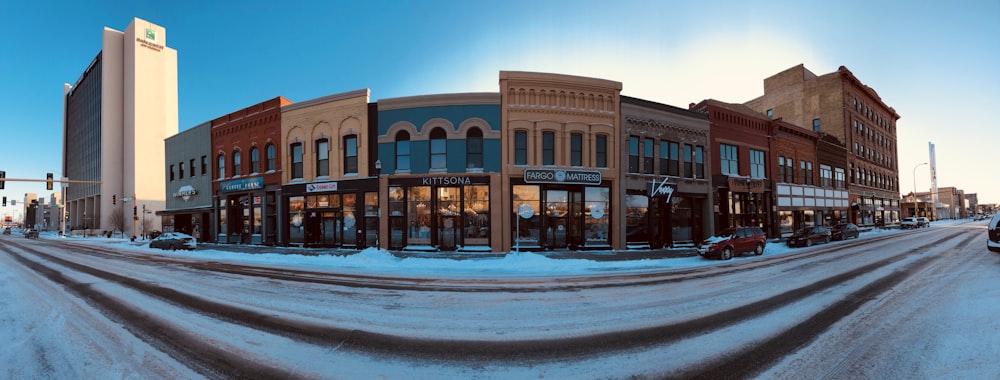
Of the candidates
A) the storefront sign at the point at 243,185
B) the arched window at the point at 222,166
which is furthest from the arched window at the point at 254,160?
the arched window at the point at 222,166

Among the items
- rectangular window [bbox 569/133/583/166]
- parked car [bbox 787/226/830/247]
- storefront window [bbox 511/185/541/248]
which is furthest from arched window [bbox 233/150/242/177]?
parked car [bbox 787/226/830/247]

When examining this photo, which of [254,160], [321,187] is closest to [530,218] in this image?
[321,187]

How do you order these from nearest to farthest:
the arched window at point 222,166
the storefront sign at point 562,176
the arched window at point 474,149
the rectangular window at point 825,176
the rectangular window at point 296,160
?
the storefront sign at point 562,176, the arched window at point 474,149, the rectangular window at point 296,160, the arched window at point 222,166, the rectangular window at point 825,176

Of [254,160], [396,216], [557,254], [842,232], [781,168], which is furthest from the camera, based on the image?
[781,168]

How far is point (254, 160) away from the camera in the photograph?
27422 millimetres

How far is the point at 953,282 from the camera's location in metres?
10.1

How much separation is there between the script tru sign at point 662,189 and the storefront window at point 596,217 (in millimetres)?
3087

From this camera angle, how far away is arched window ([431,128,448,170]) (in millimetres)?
21578

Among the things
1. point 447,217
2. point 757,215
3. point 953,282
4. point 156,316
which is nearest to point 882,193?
point 757,215

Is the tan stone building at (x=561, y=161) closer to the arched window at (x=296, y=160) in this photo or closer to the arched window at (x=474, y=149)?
the arched window at (x=474, y=149)

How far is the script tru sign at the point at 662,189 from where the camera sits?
2342cm

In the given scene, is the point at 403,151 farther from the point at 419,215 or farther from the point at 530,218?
the point at 530,218

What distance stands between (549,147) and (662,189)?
26.2 feet

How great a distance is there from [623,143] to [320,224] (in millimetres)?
20022
